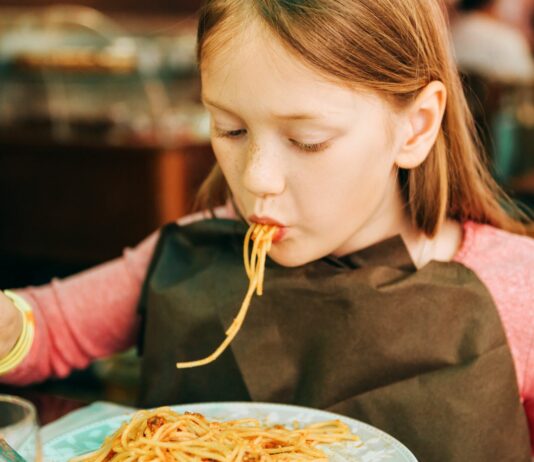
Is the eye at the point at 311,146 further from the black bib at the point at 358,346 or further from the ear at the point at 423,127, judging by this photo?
the black bib at the point at 358,346

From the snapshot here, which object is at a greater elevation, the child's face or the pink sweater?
the child's face

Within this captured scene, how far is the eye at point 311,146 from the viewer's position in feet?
4.06

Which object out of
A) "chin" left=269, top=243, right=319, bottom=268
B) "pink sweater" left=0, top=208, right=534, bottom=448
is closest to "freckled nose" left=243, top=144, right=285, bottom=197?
"chin" left=269, top=243, right=319, bottom=268

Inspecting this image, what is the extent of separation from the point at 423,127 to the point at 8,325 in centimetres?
78

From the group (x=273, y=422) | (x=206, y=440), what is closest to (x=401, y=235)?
(x=273, y=422)

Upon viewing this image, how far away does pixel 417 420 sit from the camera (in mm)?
1421

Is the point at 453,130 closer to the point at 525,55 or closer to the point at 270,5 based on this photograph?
the point at 270,5

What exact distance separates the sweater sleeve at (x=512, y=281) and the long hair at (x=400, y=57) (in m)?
0.07

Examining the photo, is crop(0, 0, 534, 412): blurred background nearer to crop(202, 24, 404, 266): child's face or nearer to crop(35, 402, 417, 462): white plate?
crop(35, 402, 417, 462): white plate

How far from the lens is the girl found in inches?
49.0

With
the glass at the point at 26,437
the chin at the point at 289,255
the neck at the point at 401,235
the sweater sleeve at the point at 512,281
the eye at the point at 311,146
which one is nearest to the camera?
the glass at the point at 26,437

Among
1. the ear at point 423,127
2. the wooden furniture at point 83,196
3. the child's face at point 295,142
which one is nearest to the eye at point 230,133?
the child's face at point 295,142

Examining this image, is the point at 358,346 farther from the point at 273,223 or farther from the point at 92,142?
the point at 92,142

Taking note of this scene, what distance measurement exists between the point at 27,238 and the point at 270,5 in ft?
13.8
